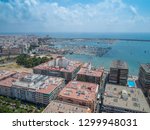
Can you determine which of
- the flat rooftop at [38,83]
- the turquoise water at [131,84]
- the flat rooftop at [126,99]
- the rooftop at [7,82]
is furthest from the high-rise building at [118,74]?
the rooftop at [7,82]

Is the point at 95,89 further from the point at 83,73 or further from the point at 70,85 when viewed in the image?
the point at 83,73

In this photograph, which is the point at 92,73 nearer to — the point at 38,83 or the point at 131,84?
the point at 131,84

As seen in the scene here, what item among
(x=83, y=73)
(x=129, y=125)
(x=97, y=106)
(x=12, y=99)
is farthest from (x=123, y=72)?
(x=129, y=125)

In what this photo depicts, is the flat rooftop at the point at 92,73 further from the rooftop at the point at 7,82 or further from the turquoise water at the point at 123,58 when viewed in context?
the turquoise water at the point at 123,58

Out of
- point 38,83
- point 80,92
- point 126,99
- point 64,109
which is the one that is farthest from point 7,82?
point 126,99

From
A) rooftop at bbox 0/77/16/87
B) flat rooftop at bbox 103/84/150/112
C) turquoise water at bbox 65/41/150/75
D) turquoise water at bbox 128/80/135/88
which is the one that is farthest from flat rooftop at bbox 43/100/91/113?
turquoise water at bbox 65/41/150/75

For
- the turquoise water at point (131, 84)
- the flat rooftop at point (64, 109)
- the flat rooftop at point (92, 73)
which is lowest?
the turquoise water at point (131, 84)
